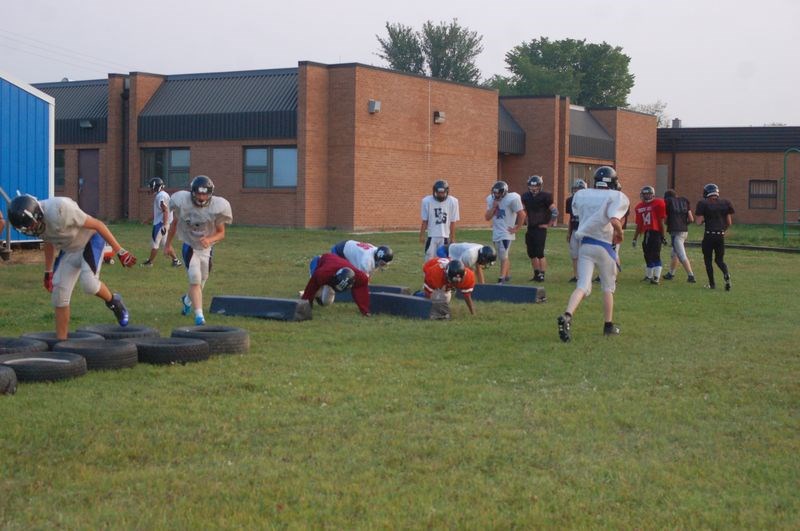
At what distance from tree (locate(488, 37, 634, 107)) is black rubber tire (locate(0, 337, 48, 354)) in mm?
78152

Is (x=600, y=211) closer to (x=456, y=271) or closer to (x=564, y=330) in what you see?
(x=564, y=330)

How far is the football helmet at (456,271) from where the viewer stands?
13312mm

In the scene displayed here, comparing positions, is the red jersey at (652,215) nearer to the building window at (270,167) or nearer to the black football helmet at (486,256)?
the black football helmet at (486,256)

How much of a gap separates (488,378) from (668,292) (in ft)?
30.7

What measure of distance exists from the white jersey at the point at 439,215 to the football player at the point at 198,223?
4917 mm

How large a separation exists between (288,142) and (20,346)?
2811 cm

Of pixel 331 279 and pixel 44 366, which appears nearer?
pixel 44 366

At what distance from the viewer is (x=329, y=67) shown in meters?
37.5

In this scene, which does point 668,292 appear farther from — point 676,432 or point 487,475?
point 487,475

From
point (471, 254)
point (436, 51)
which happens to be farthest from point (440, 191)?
point (436, 51)

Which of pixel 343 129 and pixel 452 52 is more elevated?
pixel 452 52

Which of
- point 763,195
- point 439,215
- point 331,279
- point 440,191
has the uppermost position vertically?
point 763,195

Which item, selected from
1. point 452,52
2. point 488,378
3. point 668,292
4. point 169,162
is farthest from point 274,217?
point 452,52

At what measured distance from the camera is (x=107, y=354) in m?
9.34
